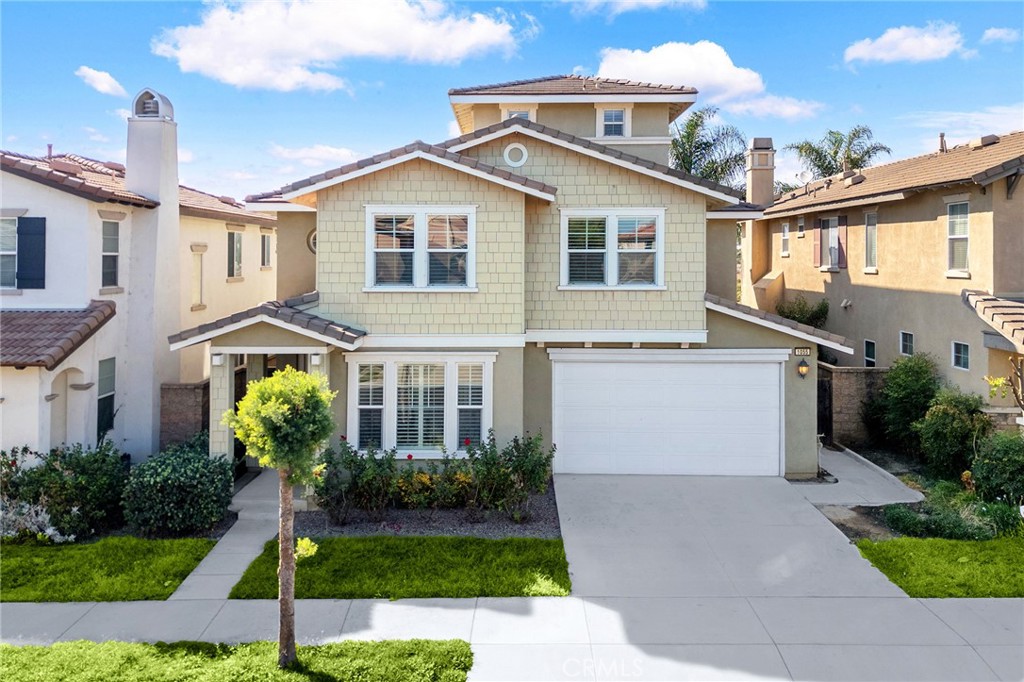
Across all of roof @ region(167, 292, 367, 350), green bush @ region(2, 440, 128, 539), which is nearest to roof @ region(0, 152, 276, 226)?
roof @ region(167, 292, 367, 350)

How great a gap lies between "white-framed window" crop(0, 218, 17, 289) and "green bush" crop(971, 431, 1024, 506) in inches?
692

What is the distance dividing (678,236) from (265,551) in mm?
9290

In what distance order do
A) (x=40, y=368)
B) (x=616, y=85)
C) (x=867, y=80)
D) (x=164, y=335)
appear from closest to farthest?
(x=40, y=368), (x=164, y=335), (x=616, y=85), (x=867, y=80)

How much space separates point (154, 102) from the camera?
1638cm

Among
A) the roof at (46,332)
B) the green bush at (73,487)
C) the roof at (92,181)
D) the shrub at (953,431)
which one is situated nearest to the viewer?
the green bush at (73,487)

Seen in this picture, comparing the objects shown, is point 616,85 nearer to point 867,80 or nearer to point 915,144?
point 867,80

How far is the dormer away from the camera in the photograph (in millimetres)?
18344

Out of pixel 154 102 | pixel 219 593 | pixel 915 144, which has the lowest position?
pixel 219 593

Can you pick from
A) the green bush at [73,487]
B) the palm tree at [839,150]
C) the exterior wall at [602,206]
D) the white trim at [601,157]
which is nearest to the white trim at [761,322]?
the exterior wall at [602,206]

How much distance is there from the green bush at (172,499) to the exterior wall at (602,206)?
656 cm

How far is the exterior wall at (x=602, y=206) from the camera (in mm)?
14883

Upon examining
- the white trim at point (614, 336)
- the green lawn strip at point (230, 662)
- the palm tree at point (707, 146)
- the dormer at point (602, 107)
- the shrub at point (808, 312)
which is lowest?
the green lawn strip at point (230, 662)

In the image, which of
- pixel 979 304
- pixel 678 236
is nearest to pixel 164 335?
pixel 678 236

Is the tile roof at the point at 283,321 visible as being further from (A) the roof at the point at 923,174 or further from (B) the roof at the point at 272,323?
(A) the roof at the point at 923,174
